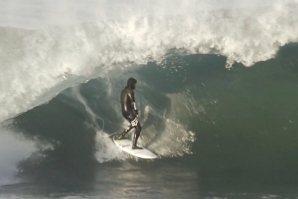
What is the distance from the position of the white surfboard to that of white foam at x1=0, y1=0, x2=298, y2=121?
2.05 m

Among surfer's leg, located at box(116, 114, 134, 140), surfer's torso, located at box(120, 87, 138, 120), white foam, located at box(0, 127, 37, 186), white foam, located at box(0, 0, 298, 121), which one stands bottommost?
white foam, located at box(0, 127, 37, 186)

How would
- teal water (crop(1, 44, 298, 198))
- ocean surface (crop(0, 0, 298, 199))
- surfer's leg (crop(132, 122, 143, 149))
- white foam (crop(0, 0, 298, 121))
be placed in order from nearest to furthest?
teal water (crop(1, 44, 298, 198)), ocean surface (crop(0, 0, 298, 199)), surfer's leg (crop(132, 122, 143, 149)), white foam (crop(0, 0, 298, 121))

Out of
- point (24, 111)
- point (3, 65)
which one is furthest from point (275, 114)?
point (3, 65)

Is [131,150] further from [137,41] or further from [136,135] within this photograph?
[137,41]

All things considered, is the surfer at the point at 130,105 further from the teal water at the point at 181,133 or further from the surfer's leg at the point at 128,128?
the teal water at the point at 181,133

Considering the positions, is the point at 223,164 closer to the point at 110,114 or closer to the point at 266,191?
the point at 266,191

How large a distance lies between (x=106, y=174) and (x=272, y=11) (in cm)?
523

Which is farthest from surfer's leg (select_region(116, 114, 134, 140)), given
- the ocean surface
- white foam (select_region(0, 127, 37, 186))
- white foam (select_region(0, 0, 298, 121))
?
white foam (select_region(0, 0, 298, 121))

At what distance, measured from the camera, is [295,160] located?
Answer: 6176mm

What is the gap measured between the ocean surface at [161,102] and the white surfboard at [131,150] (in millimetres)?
151

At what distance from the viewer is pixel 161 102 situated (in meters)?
7.42

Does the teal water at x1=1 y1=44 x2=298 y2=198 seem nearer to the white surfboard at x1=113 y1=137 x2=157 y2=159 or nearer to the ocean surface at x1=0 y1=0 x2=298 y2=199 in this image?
the ocean surface at x1=0 y1=0 x2=298 y2=199

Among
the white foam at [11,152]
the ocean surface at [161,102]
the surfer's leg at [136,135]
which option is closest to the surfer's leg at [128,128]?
the surfer's leg at [136,135]

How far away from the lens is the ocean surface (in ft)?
19.0
